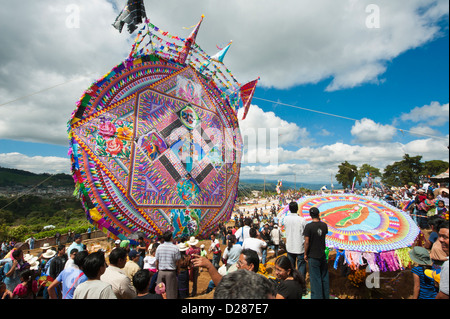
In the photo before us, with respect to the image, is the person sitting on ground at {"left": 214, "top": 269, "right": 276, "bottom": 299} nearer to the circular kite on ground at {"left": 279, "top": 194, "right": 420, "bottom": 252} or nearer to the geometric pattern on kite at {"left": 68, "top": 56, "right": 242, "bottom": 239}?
the circular kite on ground at {"left": 279, "top": 194, "right": 420, "bottom": 252}

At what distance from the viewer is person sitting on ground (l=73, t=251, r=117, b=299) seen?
2.19 meters

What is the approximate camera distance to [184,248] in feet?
18.2

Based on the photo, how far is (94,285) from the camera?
2.25 meters

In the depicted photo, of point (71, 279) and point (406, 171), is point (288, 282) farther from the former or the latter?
point (406, 171)

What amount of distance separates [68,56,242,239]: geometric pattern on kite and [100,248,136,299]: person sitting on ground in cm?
399

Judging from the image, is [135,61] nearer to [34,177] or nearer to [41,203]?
[41,203]


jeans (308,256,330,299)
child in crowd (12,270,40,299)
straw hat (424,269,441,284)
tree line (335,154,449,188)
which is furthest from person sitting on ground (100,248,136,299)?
tree line (335,154,449,188)

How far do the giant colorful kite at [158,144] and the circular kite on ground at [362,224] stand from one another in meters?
4.25

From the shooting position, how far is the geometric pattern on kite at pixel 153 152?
253 inches

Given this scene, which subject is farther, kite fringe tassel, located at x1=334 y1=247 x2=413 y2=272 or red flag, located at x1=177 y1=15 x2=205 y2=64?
red flag, located at x1=177 y1=15 x2=205 y2=64
